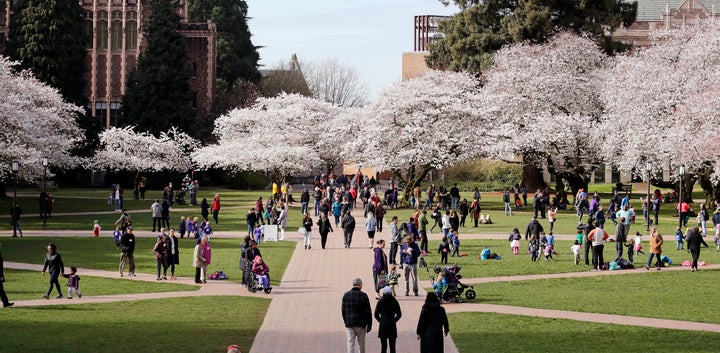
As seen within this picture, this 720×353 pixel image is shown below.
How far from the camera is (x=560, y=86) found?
70.9 m

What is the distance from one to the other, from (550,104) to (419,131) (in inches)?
404

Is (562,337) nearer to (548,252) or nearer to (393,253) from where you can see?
(393,253)

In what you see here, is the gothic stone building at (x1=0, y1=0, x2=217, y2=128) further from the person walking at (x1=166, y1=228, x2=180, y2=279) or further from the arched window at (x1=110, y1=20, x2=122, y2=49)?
the person walking at (x1=166, y1=228, x2=180, y2=279)

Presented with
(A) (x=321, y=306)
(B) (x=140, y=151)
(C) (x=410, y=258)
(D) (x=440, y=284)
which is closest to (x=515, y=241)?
(C) (x=410, y=258)

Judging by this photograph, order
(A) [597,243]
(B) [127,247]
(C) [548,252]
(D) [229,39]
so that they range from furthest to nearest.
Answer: (D) [229,39] → (C) [548,252] → (A) [597,243] → (B) [127,247]

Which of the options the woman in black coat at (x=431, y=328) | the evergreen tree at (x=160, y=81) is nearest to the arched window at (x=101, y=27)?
the evergreen tree at (x=160, y=81)

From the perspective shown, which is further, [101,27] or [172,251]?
[101,27]

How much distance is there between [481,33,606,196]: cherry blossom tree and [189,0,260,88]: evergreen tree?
1597 inches

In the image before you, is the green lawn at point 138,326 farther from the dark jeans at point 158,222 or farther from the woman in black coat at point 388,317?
the dark jeans at point 158,222

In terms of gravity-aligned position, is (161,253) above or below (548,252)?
above

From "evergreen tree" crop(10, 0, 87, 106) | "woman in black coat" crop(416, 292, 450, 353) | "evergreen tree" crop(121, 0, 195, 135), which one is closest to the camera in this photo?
"woman in black coat" crop(416, 292, 450, 353)

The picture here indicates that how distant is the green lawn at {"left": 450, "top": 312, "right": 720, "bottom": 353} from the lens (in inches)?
803

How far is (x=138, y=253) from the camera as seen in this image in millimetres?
38438

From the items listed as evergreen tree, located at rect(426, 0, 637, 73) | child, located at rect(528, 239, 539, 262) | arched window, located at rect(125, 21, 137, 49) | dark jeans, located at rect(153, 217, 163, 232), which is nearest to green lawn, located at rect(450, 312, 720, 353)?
child, located at rect(528, 239, 539, 262)
